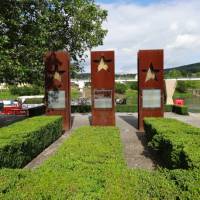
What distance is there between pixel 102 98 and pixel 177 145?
11.7 meters

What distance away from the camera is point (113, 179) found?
6.09 m

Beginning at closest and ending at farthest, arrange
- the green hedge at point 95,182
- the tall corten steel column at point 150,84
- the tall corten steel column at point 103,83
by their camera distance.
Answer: the green hedge at point 95,182
the tall corten steel column at point 150,84
the tall corten steel column at point 103,83

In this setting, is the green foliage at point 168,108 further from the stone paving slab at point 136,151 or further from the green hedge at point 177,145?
the green hedge at point 177,145

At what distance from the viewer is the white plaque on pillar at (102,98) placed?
825 inches

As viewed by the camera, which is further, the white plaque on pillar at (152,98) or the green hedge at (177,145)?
the white plaque on pillar at (152,98)

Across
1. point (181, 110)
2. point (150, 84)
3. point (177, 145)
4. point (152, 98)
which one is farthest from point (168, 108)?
point (177, 145)

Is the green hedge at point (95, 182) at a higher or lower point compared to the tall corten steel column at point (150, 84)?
lower

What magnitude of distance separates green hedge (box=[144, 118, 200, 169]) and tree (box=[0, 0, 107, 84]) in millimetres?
6911

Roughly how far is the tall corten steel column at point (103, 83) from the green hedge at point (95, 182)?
42.7 feet

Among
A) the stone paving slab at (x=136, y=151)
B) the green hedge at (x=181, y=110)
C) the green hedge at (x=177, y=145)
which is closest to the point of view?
the green hedge at (x=177, y=145)

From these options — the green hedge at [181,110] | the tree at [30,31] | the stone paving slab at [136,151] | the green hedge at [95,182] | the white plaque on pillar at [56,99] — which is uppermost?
the tree at [30,31]

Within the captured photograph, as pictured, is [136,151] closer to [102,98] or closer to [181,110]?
[102,98]

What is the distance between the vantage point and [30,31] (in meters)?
18.9

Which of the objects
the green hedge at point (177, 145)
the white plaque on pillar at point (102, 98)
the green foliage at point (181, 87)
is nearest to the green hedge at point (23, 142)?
the green hedge at point (177, 145)
